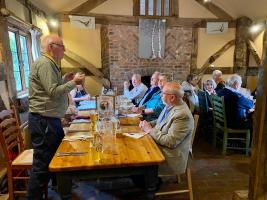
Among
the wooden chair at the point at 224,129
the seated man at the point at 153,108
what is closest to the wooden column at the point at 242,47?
→ the wooden chair at the point at 224,129

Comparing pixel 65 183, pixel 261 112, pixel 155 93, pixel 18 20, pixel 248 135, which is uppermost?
pixel 18 20

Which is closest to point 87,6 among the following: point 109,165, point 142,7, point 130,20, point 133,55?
point 130,20

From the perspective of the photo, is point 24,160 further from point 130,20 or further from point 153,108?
point 130,20

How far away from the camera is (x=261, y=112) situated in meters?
0.68

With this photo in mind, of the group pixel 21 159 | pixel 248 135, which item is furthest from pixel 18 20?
pixel 248 135

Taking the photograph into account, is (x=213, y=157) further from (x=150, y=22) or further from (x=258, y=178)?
(x=150, y=22)

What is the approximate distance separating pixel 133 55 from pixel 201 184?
4087 millimetres

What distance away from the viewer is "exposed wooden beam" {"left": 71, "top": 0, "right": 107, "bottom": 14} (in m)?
5.61

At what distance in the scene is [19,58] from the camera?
3783mm

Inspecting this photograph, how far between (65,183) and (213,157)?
2.42 meters

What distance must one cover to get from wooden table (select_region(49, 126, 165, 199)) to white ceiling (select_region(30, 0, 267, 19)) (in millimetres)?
4180

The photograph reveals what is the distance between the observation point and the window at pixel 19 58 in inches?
143

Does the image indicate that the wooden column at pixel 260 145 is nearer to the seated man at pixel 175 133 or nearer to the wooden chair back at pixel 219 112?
the seated man at pixel 175 133

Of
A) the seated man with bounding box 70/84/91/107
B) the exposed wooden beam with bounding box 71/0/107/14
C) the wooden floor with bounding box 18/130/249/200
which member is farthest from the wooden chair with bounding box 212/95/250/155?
the exposed wooden beam with bounding box 71/0/107/14
